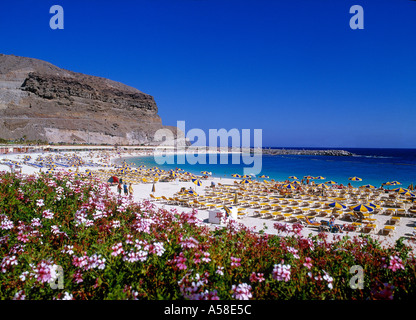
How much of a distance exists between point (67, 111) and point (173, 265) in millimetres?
123147

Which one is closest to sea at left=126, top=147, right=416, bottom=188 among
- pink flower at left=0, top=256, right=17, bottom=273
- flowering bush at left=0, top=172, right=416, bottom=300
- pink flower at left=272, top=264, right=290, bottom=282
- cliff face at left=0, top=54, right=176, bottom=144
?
flowering bush at left=0, top=172, right=416, bottom=300

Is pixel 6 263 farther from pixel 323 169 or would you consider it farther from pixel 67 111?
pixel 67 111

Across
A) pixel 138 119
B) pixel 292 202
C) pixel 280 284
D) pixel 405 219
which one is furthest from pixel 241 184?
pixel 138 119

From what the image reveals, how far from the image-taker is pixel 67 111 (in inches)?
4166

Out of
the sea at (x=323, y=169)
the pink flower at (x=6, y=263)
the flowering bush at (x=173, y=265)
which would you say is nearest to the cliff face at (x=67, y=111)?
the sea at (x=323, y=169)

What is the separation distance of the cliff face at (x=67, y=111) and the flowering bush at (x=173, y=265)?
99.8m

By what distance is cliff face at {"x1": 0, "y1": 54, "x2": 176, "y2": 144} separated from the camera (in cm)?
8738

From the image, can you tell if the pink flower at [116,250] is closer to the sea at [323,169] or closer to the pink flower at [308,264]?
the pink flower at [308,264]

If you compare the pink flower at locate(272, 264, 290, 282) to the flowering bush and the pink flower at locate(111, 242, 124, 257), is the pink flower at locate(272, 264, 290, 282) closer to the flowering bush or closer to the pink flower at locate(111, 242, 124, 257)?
the flowering bush

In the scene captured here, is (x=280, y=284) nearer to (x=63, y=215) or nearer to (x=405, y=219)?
(x=63, y=215)

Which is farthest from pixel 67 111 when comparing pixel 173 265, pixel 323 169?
pixel 173 265

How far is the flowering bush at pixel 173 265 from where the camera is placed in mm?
2428

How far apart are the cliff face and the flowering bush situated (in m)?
99.8
